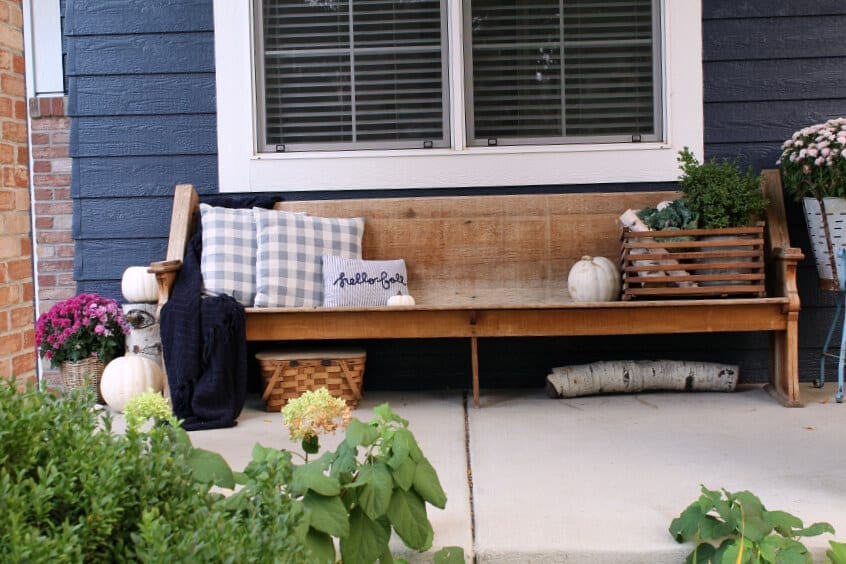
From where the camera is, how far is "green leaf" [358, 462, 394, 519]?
203 cm

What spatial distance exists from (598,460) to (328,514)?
132 centimetres

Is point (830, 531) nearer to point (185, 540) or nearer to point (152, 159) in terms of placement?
point (185, 540)

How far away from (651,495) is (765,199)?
6.23 feet

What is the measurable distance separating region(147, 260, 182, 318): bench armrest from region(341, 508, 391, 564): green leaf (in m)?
1.97

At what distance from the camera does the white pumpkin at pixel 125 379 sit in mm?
A: 3961

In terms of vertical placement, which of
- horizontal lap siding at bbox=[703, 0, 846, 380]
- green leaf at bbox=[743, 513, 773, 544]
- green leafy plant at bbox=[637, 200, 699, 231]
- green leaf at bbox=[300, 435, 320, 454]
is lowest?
green leaf at bbox=[743, 513, 773, 544]

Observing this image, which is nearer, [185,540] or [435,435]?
[185,540]

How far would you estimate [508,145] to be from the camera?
4.36m

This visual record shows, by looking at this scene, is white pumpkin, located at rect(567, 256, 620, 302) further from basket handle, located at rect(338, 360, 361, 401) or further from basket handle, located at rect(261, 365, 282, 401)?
basket handle, located at rect(261, 365, 282, 401)

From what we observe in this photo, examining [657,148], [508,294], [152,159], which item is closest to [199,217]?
[152,159]

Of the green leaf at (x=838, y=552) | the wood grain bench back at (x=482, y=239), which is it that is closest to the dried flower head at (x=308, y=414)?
the green leaf at (x=838, y=552)

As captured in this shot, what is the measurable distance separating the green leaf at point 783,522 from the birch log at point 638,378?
75.0 inches

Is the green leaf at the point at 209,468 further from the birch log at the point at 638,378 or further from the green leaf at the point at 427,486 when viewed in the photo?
the birch log at the point at 638,378

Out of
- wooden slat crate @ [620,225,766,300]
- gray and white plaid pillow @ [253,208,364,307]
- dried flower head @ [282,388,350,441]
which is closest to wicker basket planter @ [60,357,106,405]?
gray and white plaid pillow @ [253,208,364,307]
